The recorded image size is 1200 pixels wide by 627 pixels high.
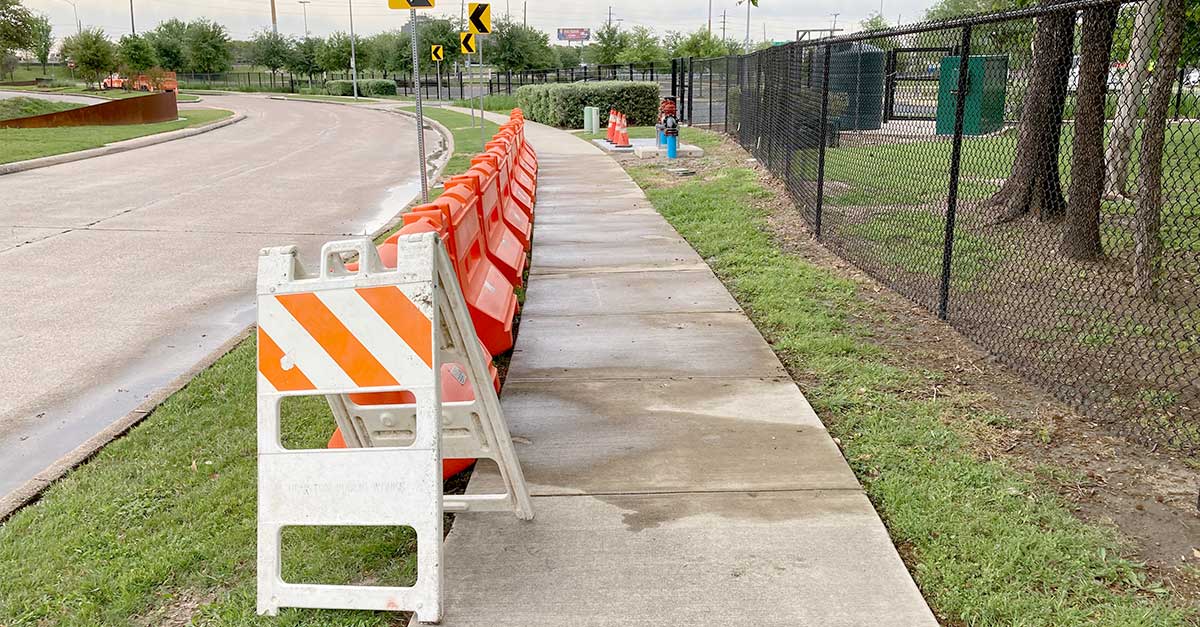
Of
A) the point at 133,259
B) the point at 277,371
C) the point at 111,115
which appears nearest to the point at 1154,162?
the point at 277,371

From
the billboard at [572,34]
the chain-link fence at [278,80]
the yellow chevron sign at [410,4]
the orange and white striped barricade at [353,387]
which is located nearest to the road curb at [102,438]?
the orange and white striped barricade at [353,387]

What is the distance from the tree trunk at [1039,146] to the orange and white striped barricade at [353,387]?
663 centimetres

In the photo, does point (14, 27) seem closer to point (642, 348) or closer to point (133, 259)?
point (133, 259)

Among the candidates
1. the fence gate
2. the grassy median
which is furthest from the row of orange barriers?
the fence gate

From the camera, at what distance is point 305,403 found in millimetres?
5367

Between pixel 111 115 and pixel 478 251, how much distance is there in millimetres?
30888

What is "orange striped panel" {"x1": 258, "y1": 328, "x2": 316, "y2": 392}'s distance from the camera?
10.9 ft

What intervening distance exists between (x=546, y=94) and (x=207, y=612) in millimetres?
29031

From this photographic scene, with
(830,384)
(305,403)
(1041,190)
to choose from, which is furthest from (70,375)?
(1041,190)

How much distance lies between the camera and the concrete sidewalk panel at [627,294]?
7.25 metres

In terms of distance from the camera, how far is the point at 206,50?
3378 inches

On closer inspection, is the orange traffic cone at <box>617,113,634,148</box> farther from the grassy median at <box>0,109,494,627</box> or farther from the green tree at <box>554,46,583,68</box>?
the green tree at <box>554,46,583,68</box>

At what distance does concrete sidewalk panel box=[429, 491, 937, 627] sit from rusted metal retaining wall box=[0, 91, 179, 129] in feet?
104

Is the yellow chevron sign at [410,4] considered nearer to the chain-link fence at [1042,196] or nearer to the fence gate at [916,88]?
the chain-link fence at [1042,196]
